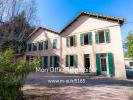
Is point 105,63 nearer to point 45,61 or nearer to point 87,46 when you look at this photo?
point 87,46

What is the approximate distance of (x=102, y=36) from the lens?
1555 centimetres

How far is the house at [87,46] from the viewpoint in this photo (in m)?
13.9

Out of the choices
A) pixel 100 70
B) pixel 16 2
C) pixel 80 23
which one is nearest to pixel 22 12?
pixel 16 2

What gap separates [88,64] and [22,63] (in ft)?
40.3

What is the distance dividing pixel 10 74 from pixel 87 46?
42.0 ft

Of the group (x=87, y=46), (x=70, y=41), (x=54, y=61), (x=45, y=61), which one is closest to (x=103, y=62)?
(x=87, y=46)

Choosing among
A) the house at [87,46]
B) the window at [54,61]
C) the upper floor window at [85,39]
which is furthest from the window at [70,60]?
the upper floor window at [85,39]

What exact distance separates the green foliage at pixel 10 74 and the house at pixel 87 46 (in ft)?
35.6

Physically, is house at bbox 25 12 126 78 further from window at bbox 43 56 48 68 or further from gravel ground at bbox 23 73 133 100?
gravel ground at bbox 23 73 133 100

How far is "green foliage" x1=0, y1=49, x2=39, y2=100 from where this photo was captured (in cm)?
379

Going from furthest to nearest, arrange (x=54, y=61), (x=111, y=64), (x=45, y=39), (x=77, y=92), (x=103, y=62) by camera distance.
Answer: (x=45, y=39) → (x=54, y=61) → (x=103, y=62) → (x=111, y=64) → (x=77, y=92)

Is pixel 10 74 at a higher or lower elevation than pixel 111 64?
lower

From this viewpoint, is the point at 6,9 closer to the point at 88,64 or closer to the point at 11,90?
the point at 11,90

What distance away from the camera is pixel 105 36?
579 inches
